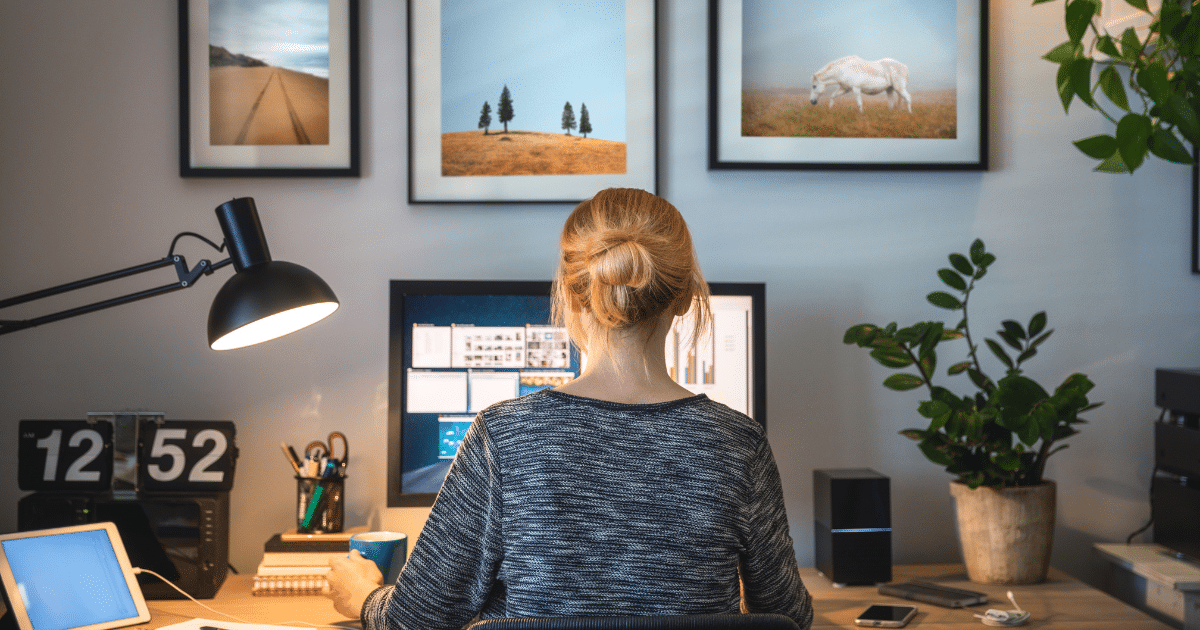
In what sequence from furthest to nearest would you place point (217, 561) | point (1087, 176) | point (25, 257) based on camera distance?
point (1087, 176) < point (25, 257) < point (217, 561)

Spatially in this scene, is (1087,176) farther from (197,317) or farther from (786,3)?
(197,317)

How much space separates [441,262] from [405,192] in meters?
0.16

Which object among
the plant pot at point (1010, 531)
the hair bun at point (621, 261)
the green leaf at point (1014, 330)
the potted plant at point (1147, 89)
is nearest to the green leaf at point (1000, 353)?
the green leaf at point (1014, 330)

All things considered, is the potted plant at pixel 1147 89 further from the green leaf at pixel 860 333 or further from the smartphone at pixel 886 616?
the smartphone at pixel 886 616

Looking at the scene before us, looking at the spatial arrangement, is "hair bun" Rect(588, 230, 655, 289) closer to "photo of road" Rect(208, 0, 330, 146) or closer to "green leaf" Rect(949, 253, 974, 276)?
"green leaf" Rect(949, 253, 974, 276)

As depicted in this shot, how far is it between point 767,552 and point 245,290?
0.78 metres

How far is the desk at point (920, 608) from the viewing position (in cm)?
134

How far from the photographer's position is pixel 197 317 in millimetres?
1722

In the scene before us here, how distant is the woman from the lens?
86 centimetres

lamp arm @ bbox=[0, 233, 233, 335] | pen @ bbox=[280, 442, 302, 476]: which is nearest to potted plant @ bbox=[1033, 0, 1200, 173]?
lamp arm @ bbox=[0, 233, 233, 335]

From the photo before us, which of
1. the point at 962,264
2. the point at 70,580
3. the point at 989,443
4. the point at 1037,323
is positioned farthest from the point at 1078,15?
the point at 70,580

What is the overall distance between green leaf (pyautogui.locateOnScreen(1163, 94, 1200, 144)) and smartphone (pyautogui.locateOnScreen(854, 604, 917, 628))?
83 centimetres

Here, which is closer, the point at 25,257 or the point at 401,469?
the point at 401,469

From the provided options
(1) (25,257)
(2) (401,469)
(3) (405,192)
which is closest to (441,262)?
(3) (405,192)
